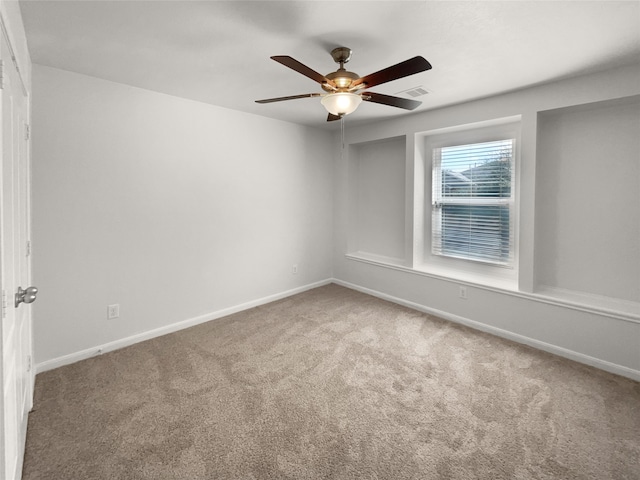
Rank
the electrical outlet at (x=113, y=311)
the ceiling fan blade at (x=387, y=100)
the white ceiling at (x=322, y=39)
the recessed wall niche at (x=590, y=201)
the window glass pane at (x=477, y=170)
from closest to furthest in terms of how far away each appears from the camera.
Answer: the white ceiling at (x=322, y=39), the ceiling fan blade at (x=387, y=100), the recessed wall niche at (x=590, y=201), the electrical outlet at (x=113, y=311), the window glass pane at (x=477, y=170)

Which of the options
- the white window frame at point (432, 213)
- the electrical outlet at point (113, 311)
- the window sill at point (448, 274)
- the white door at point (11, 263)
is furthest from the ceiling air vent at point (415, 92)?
the electrical outlet at point (113, 311)

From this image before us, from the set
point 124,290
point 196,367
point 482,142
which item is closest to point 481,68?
point 482,142

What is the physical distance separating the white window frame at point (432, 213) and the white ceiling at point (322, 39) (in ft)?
2.04

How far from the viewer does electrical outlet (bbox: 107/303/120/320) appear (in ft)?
9.59

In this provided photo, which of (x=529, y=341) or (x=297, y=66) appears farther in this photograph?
(x=529, y=341)

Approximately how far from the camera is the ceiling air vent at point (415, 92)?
296 centimetres

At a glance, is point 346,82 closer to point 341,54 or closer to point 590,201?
point 341,54

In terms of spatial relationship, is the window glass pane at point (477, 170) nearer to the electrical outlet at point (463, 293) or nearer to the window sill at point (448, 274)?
the window sill at point (448, 274)

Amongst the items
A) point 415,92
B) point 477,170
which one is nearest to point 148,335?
point 415,92

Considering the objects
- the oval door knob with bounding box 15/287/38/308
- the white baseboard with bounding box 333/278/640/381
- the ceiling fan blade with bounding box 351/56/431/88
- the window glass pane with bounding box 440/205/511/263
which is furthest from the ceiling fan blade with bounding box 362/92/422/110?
the white baseboard with bounding box 333/278/640/381

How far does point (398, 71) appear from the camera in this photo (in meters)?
1.77

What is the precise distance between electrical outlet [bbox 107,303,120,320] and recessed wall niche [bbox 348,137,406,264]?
3070 millimetres

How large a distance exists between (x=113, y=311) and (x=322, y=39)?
9.29 feet

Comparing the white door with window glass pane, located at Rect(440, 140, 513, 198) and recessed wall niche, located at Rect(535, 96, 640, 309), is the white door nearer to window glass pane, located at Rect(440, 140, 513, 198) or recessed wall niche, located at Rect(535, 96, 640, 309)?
recessed wall niche, located at Rect(535, 96, 640, 309)
